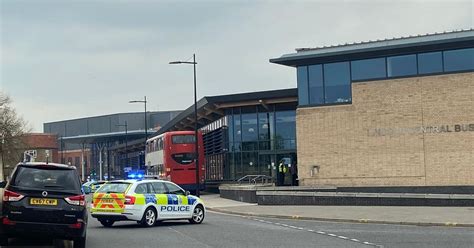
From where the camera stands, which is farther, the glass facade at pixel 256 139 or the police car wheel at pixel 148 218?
the glass facade at pixel 256 139

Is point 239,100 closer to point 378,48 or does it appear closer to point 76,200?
point 378,48

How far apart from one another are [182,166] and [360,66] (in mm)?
12555

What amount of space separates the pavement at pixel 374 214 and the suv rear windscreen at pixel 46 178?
10.8 m

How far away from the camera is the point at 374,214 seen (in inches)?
911

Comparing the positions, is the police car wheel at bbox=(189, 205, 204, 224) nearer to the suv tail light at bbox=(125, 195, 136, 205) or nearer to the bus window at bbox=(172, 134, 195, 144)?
the suv tail light at bbox=(125, 195, 136, 205)

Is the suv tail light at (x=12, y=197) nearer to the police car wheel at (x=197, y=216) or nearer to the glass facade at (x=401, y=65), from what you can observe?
the police car wheel at (x=197, y=216)

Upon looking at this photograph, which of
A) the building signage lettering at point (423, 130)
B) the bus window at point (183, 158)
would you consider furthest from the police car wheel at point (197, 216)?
the bus window at point (183, 158)

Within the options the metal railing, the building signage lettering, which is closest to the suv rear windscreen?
the building signage lettering

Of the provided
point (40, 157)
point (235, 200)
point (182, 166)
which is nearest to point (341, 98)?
point (235, 200)

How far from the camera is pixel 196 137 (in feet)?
123

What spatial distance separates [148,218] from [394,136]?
18.1 m

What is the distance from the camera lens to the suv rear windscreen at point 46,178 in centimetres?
1314

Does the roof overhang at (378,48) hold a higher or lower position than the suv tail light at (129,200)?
higher

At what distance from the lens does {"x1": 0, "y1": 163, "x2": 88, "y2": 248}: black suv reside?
1283 centimetres
